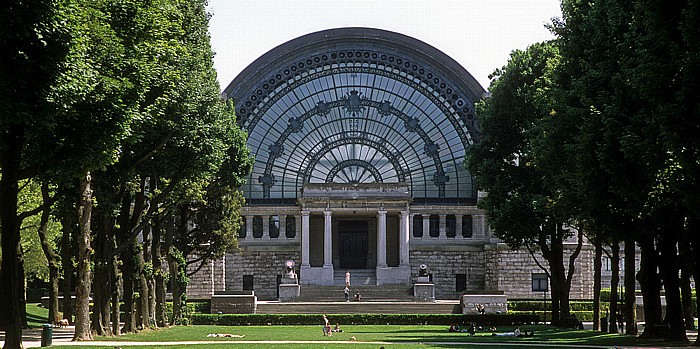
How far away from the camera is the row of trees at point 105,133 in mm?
25312

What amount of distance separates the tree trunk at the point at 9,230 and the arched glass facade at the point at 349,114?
6266cm

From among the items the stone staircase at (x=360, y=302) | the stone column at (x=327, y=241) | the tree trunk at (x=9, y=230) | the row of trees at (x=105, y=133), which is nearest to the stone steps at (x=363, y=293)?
the stone staircase at (x=360, y=302)

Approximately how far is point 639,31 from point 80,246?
2141 centimetres

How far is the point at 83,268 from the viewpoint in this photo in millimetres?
37656

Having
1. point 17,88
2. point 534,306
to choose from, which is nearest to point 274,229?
point 534,306

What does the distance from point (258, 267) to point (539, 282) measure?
79.9 feet

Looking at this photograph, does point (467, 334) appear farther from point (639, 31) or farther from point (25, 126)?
point (25, 126)

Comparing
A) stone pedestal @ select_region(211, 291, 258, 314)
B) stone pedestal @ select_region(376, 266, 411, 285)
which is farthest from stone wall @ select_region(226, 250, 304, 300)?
stone pedestal @ select_region(211, 291, 258, 314)

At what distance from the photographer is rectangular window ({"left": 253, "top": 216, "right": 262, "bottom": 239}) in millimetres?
→ 90125

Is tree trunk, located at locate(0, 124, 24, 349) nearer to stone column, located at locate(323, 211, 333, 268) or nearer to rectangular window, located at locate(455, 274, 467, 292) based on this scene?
stone column, located at locate(323, 211, 333, 268)

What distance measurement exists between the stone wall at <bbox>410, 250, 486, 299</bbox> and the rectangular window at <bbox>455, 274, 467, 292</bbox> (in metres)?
0.23

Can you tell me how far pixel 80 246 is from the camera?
37781 millimetres

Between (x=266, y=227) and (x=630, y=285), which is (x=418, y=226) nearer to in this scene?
(x=266, y=227)

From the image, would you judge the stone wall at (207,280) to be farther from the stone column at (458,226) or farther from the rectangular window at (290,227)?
the stone column at (458,226)
